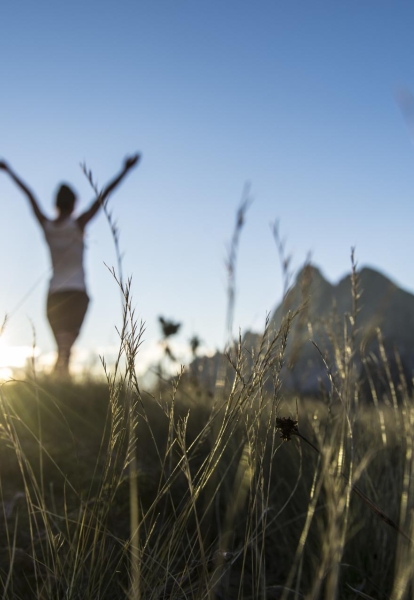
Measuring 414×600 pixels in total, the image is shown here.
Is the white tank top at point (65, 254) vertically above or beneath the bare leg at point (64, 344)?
above

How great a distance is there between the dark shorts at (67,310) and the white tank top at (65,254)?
0.26 ft

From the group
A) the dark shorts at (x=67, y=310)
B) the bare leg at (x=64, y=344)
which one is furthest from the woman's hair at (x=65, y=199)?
the bare leg at (x=64, y=344)

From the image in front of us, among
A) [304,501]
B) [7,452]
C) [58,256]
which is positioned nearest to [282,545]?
[304,501]

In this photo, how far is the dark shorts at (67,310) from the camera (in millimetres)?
5879

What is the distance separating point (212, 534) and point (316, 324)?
93cm

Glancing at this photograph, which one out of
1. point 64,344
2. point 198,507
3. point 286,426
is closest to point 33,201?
point 64,344

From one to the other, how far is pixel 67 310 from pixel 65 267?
1.50ft

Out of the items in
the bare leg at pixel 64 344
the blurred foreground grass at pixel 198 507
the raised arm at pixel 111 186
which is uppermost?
the raised arm at pixel 111 186

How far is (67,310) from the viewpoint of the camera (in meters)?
5.89

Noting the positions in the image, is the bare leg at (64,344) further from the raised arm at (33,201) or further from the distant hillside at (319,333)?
the distant hillside at (319,333)

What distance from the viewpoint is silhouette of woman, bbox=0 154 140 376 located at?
231 inches

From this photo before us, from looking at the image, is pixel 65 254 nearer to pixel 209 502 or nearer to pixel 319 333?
pixel 319 333

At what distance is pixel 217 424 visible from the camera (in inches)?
87.7

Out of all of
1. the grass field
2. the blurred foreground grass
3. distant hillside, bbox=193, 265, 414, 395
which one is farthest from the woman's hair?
the grass field
